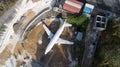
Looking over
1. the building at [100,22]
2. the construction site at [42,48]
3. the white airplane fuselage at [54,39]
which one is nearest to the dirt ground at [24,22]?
the construction site at [42,48]

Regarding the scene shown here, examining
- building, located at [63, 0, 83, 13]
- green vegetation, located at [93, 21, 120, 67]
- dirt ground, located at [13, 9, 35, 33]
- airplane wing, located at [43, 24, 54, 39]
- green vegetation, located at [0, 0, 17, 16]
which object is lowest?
green vegetation, located at [93, 21, 120, 67]

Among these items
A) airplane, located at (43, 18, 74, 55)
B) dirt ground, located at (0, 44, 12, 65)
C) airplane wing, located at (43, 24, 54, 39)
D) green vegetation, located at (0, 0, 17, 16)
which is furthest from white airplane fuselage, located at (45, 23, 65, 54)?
green vegetation, located at (0, 0, 17, 16)

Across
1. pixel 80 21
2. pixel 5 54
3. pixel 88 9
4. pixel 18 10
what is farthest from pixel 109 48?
pixel 5 54

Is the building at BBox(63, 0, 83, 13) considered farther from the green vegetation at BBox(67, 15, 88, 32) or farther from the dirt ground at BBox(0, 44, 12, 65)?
the dirt ground at BBox(0, 44, 12, 65)

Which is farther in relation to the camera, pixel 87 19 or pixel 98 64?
pixel 87 19

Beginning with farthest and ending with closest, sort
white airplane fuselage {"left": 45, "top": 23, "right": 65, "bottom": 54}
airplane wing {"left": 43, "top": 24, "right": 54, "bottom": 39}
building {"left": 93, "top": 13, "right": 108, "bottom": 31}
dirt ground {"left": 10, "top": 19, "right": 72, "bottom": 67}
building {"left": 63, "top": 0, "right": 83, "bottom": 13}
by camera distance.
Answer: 1. building {"left": 63, "top": 0, "right": 83, "bottom": 13}
2. airplane wing {"left": 43, "top": 24, "right": 54, "bottom": 39}
3. dirt ground {"left": 10, "top": 19, "right": 72, "bottom": 67}
4. building {"left": 93, "top": 13, "right": 108, "bottom": 31}
5. white airplane fuselage {"left": 45, "top": 23, "right": 65, "bottom": 54}

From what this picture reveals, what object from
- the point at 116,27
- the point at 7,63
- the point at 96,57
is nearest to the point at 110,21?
the point at 116,27

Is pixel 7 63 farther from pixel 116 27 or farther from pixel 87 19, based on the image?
pixel 116 27

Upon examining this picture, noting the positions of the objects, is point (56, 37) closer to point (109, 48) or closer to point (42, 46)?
point (42, 46)
